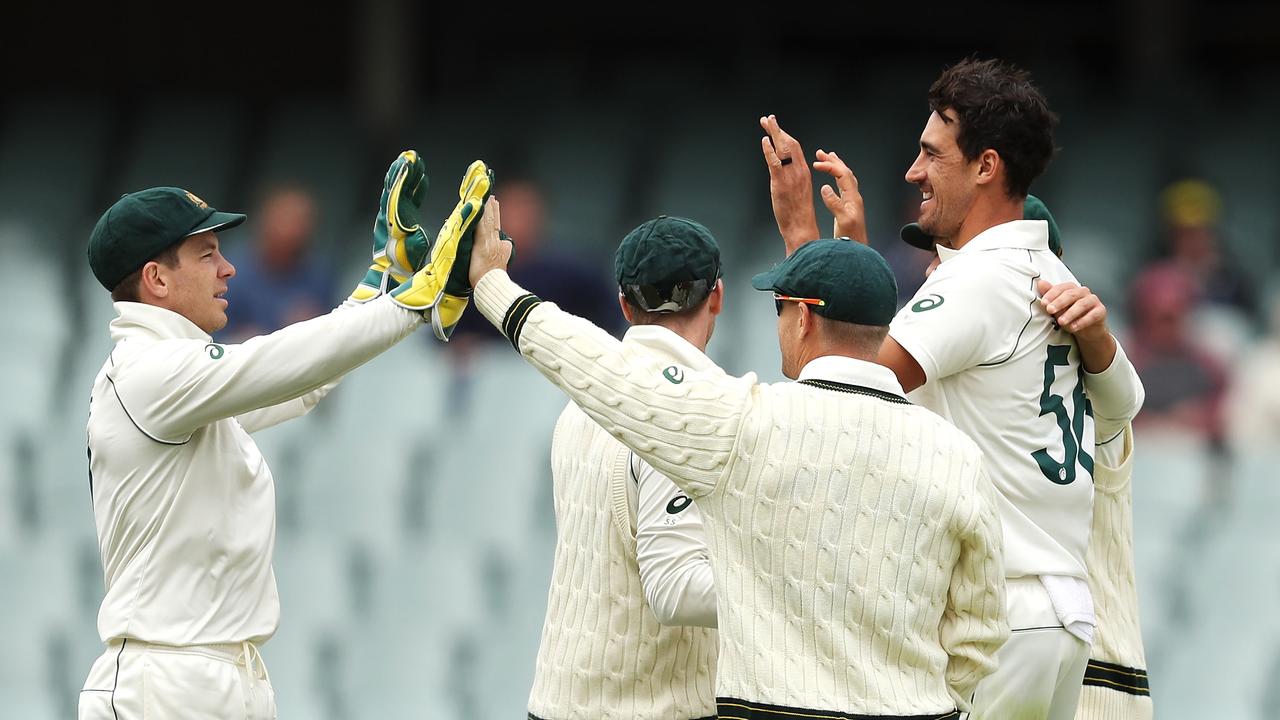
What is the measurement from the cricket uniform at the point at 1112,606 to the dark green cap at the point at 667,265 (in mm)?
880

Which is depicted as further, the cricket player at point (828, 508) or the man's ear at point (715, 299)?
the man's ear at point (715, 299)

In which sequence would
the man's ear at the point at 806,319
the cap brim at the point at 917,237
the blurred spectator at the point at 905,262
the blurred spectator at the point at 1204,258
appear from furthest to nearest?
the blurred spectator at the point at 1204,258 < the blurred spectator at the point at 905,262 < the cap brim at the point at 917,237 < the man's ear at the point at 806,319

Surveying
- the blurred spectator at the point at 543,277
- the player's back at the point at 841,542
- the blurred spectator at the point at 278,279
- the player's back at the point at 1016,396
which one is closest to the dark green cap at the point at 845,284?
the player's back at the point at 841,542

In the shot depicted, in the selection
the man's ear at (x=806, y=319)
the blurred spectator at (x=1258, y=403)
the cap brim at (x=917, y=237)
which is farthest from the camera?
the blurred spectator at (x=1258, y=403)

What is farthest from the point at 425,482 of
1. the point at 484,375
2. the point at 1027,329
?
the point at 1027,329

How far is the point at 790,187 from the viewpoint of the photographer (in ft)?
11.3

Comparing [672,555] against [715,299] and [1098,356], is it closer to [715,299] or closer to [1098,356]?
[715,299]

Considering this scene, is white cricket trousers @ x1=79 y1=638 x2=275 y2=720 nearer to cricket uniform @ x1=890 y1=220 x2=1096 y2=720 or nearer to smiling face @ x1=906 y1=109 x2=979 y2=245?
cricket uniform @ x1=890 y1=220 x2=1096 y2=720

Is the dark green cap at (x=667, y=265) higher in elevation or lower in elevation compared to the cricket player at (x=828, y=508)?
higher

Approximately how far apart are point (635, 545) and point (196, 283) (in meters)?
0.99

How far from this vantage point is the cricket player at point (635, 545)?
309 cm

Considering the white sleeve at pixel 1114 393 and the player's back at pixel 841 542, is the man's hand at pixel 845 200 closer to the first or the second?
the white sleeve at pixel 1114 393

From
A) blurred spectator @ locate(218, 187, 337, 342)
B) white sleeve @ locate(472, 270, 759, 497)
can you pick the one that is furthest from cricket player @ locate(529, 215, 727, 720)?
blurred spectator @ locate(218, 187, 337, 342)

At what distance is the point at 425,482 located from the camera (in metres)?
7.07
